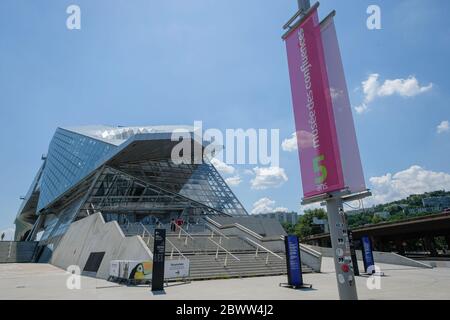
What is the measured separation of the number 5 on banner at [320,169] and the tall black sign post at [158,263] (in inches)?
315

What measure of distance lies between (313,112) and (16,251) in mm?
48440

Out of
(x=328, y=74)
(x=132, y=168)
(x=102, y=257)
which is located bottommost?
(x=102, y=257)

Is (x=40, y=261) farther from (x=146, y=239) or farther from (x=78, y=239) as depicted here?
(x=146, y=239)

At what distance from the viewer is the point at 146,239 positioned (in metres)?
21.8

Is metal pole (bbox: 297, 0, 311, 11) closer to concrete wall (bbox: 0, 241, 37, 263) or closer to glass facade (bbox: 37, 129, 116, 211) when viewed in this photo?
glass facade (bbox: 37, 129, 116, 211)

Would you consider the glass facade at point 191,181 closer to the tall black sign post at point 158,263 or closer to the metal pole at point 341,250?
the tall black sign post at point 158,263

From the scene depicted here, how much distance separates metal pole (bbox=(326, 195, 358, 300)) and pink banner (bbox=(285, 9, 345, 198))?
518 mm

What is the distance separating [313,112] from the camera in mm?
8453

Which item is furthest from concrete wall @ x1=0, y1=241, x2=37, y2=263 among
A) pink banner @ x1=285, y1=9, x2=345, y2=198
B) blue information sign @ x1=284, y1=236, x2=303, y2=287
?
pink banner @ x1=285, y1=9, x2=345, y2=198

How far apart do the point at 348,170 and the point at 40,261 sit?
44996 millimetres

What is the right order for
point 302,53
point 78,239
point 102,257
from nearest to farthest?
point 302,53, point 102,257, point 78,239

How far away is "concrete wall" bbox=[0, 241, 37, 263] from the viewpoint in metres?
41.1

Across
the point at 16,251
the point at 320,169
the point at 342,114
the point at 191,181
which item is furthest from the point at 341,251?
the point at 16,251
